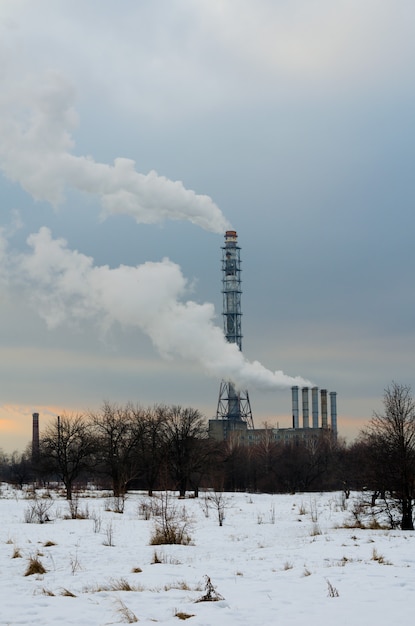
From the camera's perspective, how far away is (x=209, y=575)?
48.8 ft

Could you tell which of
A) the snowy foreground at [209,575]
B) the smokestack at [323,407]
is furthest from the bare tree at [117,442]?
the smokestack at [323,407]

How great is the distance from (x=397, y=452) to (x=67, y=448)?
109 ft

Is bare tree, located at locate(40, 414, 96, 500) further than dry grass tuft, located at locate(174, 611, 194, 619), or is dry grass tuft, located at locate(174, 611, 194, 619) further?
bare tree, located at locate(40, 414, 96, 500)

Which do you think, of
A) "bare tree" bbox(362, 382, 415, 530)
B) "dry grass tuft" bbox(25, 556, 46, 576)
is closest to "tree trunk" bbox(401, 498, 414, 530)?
"bare tree" bbox(362, 382, 415, 530)

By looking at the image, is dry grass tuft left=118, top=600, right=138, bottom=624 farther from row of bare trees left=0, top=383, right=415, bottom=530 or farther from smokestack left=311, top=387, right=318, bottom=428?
smokestack left=311, top=387, right=318, bottom=428

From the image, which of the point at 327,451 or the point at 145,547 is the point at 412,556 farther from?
the point at 327,451

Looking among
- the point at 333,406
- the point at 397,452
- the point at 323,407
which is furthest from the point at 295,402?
the point at 397,452

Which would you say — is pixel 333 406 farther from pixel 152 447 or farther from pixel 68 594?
pixel 68 594

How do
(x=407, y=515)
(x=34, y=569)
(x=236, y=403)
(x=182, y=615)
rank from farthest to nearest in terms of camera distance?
(x=236, y=403) → (x=407, y=515) → (x=34, y=569) → (x=182, y=615)

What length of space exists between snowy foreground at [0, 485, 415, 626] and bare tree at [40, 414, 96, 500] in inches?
961

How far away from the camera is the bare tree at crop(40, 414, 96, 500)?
52156 millimetres

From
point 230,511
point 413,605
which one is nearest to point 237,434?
point 230,511

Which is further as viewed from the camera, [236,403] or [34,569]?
[236,403]

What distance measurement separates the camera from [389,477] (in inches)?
1046
